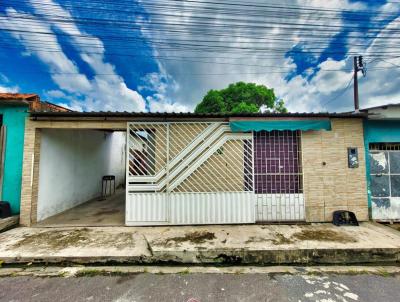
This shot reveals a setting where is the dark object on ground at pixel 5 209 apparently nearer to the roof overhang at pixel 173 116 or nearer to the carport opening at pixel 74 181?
the carport opening at pixel 74 181

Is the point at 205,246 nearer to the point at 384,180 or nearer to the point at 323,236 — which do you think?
the point at 323,236

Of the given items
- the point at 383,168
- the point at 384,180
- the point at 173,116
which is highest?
the point at 173,116

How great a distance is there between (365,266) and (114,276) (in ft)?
14.9

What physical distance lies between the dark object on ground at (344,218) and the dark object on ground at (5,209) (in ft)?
28.3

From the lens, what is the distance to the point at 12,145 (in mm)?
4848

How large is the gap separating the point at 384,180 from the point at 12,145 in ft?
34.8

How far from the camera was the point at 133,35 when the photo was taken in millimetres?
7914

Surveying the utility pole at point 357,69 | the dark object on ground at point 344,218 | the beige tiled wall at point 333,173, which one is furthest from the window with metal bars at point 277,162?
the utility pole at point 357,69

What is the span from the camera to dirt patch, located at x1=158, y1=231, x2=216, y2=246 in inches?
148

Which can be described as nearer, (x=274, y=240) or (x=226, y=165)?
(x=274, y=240)

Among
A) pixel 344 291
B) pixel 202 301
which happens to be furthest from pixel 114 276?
pixel 344 291

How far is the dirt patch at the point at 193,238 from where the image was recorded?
376cm

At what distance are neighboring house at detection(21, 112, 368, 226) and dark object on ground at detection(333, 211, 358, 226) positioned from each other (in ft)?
0.57

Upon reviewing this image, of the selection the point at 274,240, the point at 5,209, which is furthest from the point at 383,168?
the point at 5,209
